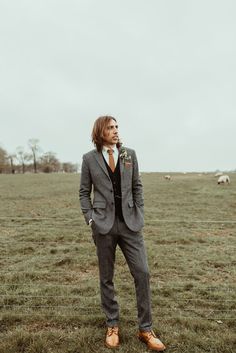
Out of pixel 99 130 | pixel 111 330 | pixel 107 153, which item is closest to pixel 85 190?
pixel 107 153

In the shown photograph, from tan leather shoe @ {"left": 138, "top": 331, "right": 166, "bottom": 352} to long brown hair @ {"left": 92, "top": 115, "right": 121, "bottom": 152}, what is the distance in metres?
2.23

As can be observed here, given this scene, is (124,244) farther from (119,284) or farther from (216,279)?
(216,279)

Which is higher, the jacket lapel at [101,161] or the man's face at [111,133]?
the man's face at [111,133]

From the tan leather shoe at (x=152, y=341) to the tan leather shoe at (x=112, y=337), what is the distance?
11.5 inches

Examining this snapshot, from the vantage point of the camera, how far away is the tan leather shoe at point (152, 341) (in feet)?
13.5

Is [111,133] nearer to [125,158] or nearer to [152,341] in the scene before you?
[125,158]

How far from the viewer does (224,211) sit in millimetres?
16266

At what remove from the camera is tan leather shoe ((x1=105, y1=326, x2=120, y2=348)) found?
4203 millimetres

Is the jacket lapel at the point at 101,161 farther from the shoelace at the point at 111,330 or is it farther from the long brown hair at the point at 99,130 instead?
the shoelace at the point at 111,330

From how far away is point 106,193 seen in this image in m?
4.18

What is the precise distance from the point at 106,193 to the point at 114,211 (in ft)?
0.75

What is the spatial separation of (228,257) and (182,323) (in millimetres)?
4026

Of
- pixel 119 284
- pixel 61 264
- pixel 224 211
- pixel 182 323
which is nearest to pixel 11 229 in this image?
pixel 61 264

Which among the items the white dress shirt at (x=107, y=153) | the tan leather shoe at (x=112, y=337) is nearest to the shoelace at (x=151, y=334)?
the tan leather shoe at (x=112, y=337)
